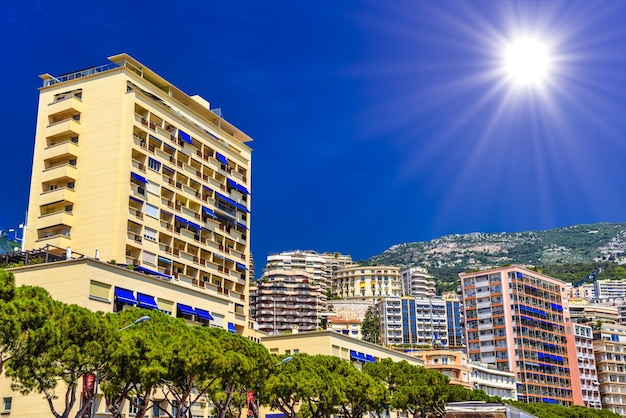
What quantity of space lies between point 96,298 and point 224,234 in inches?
1384

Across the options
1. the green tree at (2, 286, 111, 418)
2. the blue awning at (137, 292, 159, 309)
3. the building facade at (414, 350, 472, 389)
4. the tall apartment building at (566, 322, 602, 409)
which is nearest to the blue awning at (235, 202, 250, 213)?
the blue awning at (137, 292, 159, 309)

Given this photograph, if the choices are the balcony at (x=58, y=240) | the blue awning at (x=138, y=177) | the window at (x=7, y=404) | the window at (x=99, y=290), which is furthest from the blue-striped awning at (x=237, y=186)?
the window at (x=7, y=404)

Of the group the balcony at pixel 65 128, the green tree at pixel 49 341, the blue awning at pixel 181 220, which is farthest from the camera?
the blue awning at pixel 181 220

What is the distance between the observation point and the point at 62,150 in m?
74.1

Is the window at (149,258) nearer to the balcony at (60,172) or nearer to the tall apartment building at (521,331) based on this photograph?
the balcony at (60,172)

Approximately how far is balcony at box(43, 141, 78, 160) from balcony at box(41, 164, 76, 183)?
4.49ft

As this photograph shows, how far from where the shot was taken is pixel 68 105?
75562 mm

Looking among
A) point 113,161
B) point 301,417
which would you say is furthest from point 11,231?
point 301,417

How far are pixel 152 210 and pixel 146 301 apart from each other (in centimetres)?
2005

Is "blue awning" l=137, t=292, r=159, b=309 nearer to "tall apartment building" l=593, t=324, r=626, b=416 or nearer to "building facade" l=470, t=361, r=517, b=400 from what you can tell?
"building facade" l=470, t=361, r=517, b=400

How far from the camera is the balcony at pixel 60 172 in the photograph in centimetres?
7294

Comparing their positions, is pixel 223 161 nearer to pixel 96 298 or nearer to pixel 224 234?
pixel 224 234

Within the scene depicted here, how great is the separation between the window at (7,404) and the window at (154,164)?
3146 centimetres

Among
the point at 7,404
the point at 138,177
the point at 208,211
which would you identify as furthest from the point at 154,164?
the point at 7,404
